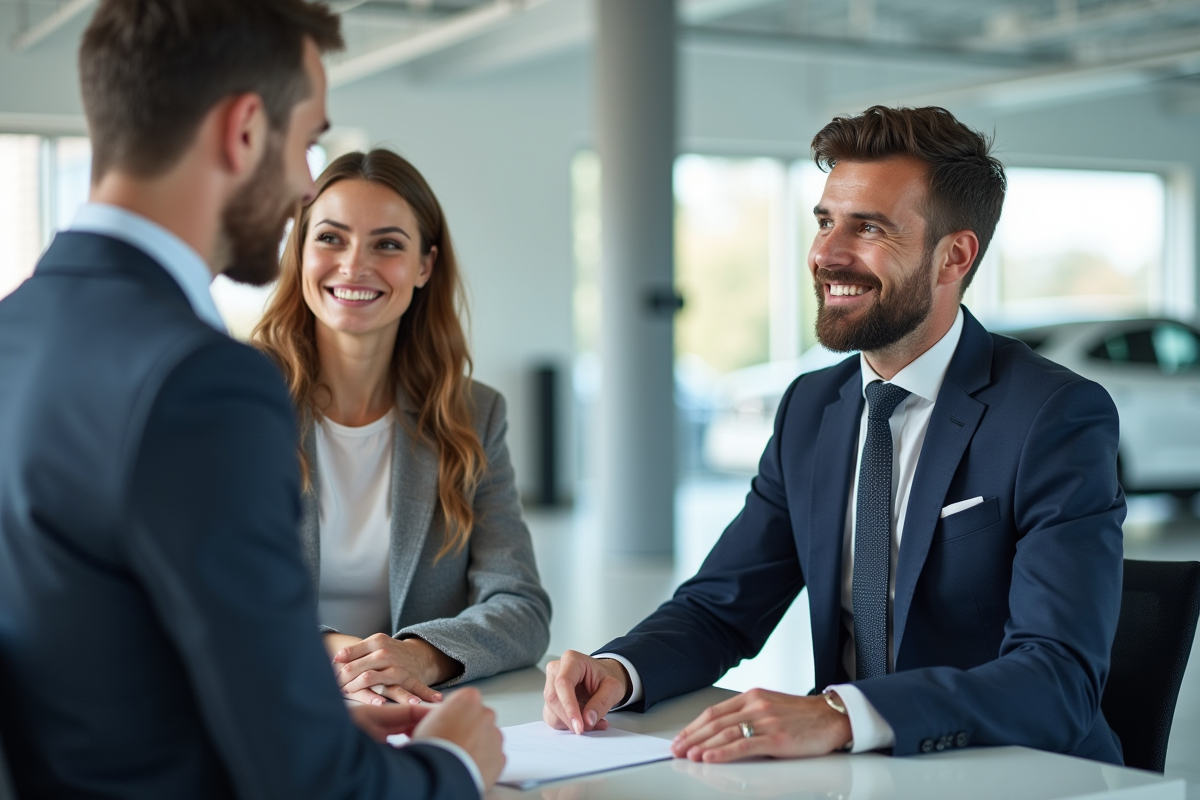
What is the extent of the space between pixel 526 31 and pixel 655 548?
3809mm

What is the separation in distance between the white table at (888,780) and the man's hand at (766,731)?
0.01m

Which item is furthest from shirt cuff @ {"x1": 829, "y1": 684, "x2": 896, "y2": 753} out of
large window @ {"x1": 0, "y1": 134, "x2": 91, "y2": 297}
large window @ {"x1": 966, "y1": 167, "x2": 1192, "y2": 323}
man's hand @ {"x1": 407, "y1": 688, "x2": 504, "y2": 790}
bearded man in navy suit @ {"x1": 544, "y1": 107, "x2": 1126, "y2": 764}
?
large window @ {"x1": 966, "y1": 167, "x2": 1192, "y2": 323}

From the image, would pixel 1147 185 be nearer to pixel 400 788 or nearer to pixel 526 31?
pixel 526 31

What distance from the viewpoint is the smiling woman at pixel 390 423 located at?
2.42 metres

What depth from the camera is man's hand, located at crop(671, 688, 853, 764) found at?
1.54 meters

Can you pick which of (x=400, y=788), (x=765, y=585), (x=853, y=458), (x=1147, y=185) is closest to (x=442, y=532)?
(x=765, y=585)

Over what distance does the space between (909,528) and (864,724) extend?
1.61 ft

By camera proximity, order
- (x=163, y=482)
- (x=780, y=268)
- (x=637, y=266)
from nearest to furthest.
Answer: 1. (x=163, y=482)
2. (x=637, y=266)
3. (x=780, y=268)

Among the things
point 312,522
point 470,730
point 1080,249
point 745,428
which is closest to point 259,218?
point 470,730

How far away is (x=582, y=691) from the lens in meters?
1.83

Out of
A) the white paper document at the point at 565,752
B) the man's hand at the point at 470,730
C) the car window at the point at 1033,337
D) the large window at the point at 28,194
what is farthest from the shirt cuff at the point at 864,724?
A: the large window at the point at 28,194

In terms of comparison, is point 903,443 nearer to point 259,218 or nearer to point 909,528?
point 909,528

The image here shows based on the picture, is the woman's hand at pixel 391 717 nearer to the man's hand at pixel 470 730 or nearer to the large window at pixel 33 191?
the man's hand at pixel 470 730

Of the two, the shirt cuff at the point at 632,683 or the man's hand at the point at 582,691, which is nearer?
the man's hand at the point at 582,691
